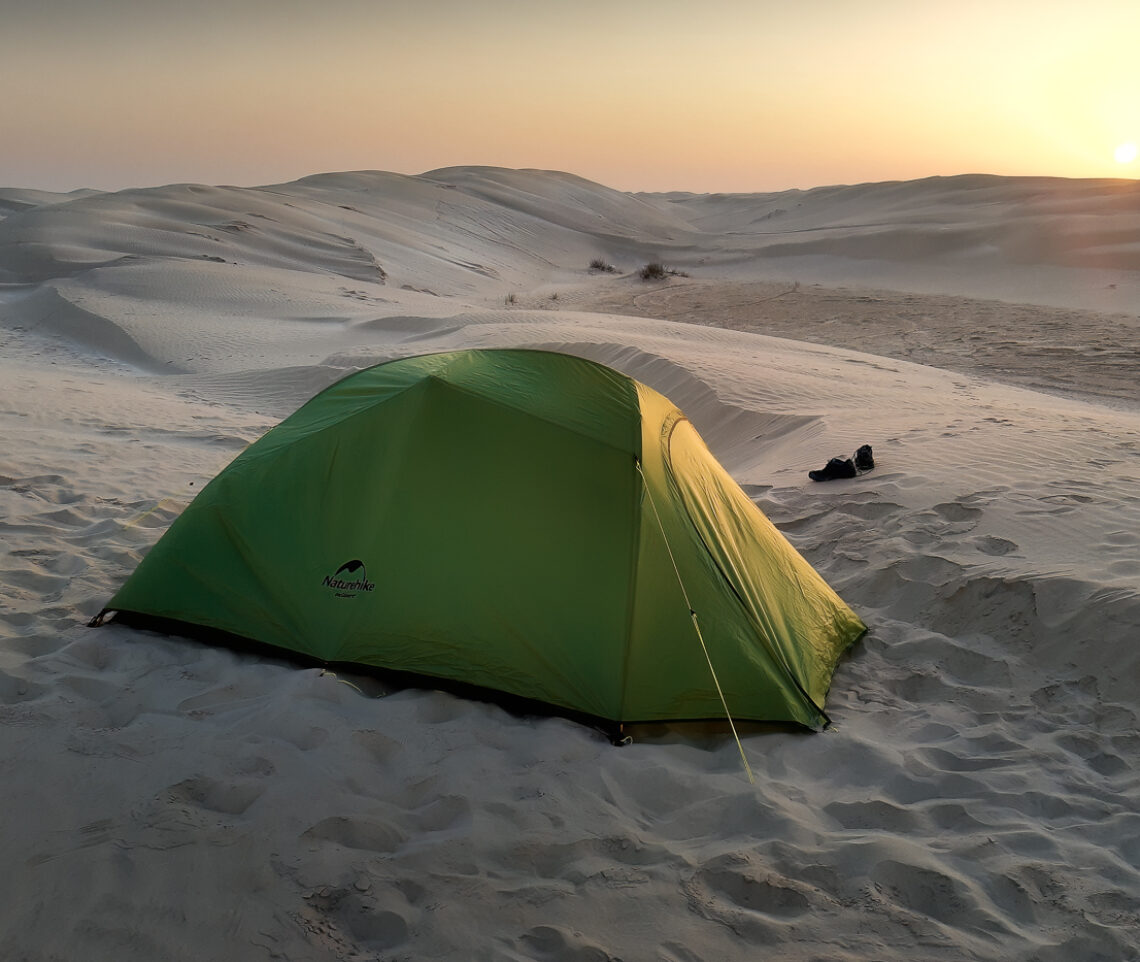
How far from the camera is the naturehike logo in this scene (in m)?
3.91

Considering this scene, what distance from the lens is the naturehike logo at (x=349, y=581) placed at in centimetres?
391

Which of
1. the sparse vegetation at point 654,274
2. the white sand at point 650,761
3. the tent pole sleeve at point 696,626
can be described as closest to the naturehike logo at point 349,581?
the white sand at point 650,761

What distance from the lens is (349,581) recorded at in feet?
12.9

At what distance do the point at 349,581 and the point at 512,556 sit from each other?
0.70 m

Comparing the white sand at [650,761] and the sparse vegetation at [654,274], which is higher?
the sparse vegetation at [654,274]

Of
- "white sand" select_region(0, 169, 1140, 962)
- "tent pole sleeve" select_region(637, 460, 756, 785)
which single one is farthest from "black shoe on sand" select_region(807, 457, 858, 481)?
"tent pole sleeve" select_region(637, 460, 756, 785)

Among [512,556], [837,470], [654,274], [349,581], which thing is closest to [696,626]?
[512,556]

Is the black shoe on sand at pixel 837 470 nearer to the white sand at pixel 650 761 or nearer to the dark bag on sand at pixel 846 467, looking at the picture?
the dark bag on sand at pixel 846 467

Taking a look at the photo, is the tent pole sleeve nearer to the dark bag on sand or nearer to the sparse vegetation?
the dark bag on sand

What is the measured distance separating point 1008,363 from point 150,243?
19303mm

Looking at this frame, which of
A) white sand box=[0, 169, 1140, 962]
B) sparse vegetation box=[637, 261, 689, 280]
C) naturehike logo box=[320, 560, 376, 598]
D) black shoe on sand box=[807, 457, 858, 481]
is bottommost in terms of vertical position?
white sand box=[0, 169, 1140, 962]

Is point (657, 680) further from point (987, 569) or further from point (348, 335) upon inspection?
point (348, 335)

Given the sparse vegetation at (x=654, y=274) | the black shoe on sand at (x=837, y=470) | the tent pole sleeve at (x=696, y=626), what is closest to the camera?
the tent pole sleeve at (x=696, y=626)

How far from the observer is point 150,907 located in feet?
8.39
